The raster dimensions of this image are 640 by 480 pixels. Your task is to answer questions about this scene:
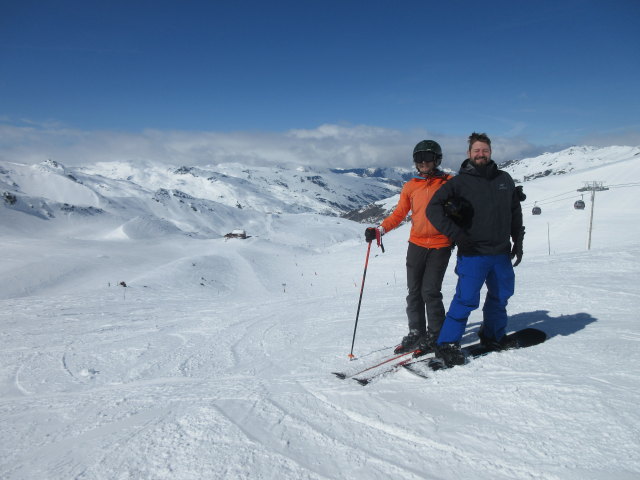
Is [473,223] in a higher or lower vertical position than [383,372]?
higher

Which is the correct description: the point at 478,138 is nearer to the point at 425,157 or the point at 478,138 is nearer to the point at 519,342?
the point at 425,157

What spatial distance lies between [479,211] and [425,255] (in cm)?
97

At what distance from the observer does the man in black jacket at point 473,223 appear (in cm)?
429

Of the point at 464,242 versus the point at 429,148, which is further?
the point at 429,148

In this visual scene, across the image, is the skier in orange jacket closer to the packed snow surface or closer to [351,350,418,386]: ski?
[351,350,418,386]: ski

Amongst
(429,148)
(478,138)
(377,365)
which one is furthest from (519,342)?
(429,148)

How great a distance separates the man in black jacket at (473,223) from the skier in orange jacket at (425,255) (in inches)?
16.8

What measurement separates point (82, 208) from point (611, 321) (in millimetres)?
74765

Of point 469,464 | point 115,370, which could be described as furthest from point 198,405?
point 469,464

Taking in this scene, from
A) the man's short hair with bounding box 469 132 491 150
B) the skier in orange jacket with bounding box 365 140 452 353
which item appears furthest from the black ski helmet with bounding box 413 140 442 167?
the man's short hair with bounding box 469 132 491 150

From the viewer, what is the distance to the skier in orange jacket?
4.87 meters

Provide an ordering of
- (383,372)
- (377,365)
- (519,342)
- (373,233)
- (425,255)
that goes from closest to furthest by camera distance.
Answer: (383,372) < (377,365) < (519,342) < (425,255) < (373,233)

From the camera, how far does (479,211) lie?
4.33m

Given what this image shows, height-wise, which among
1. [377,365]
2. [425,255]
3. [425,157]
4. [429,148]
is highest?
[429,148]
